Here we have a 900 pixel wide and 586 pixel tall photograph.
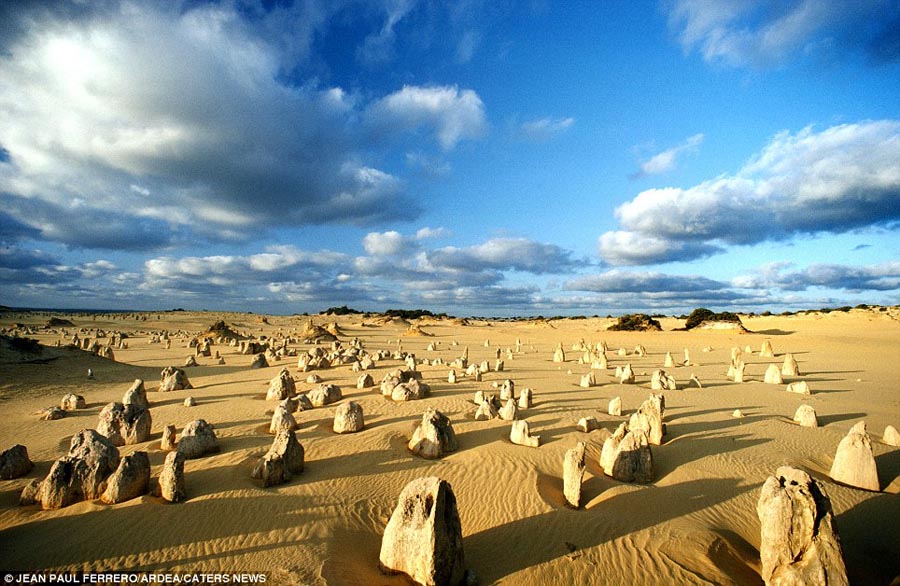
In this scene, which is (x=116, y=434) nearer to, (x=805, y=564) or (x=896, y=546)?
(x=805, y=564)

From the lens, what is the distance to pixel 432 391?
1376cm

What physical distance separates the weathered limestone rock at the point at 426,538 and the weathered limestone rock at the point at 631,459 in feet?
12.8

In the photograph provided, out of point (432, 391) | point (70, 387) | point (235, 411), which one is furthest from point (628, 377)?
point (70, 387)

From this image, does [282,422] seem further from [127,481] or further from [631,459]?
[631,459]

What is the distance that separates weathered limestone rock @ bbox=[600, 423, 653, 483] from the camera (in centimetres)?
741

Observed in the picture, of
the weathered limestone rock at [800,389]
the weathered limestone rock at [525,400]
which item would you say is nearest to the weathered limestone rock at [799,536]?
the weathered limestone rock at [525,400]

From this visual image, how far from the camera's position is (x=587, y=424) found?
10.0 metres

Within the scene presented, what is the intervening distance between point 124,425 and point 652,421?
40.7ft

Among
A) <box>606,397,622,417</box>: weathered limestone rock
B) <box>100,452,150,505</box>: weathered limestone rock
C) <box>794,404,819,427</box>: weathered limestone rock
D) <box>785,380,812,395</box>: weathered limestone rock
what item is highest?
<box>100,452,150,505</box>: weathered limestone rock

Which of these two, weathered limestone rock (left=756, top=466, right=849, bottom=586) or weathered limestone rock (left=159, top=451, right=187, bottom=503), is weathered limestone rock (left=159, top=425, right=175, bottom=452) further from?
weathered limestone rock (left=756, top=466, right=849, bottom=586)

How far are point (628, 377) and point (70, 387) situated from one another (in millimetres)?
22585

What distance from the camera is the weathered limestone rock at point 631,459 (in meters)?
7.41

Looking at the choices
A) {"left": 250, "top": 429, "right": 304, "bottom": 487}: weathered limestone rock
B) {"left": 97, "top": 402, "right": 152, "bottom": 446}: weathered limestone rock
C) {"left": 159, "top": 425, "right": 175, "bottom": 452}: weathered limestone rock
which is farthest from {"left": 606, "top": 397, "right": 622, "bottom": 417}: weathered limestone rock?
{"left": 97, "top": 402, "right": 152, "bottom": 446}: weathered limestone rock

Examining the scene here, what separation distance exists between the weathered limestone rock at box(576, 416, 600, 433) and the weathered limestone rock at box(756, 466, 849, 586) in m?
4.90
